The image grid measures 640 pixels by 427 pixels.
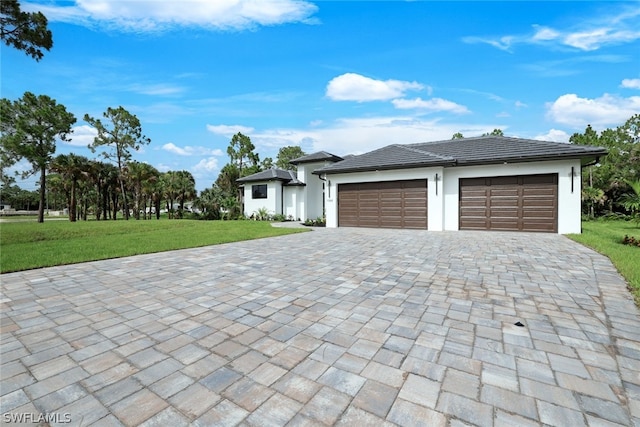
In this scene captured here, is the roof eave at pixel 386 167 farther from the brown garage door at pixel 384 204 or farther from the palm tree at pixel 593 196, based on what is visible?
the palm tree at pixel 593 196

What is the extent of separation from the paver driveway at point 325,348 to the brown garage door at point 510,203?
21.7 feet

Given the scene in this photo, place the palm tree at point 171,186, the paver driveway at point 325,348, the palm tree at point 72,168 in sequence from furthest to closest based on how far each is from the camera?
the palm tree at point 171,186 → the palm tree at point 72,168 → the paver driveway at point 325,348

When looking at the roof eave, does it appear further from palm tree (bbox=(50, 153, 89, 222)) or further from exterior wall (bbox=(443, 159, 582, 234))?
palm tree (bbox=(50, 153, 89, 222))

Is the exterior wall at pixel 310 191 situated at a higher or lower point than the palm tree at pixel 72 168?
lower

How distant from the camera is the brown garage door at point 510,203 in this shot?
Result: 10656 mm

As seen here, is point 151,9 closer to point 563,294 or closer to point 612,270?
point 563,294

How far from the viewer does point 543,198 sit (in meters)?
10.7

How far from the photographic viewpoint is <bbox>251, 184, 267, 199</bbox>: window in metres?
22.8

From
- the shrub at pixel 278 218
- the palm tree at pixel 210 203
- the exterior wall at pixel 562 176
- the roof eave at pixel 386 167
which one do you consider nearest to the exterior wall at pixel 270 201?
the shrub at pixel 278 218

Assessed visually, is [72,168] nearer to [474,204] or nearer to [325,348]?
[474,204]

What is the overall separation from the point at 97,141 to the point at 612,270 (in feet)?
126

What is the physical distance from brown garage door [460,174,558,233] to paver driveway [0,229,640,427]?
260 inches

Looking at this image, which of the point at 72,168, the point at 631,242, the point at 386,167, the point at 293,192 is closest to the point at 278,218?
the point at 293,192

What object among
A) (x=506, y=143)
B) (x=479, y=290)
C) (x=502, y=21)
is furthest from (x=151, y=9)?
(x=506, y=143)
